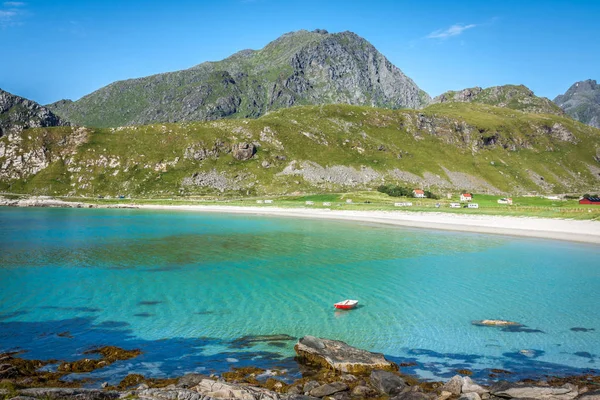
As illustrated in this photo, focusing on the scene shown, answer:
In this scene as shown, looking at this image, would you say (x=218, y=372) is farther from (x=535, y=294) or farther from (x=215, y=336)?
(x=535, y=294)

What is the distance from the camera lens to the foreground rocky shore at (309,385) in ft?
43.1

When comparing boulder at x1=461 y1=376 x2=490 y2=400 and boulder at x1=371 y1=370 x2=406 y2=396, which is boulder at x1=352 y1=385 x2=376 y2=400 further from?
boulder at x1=461 y1=376 x2=490 y2=400

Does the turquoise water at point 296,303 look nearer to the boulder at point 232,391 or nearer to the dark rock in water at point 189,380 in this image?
the dark rock in water at point 189,380

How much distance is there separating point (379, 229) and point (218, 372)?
63.8 metres

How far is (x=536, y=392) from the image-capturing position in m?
14.2

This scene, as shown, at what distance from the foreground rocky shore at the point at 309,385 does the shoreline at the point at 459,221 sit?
54416 millimetres

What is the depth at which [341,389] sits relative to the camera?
49.8ft

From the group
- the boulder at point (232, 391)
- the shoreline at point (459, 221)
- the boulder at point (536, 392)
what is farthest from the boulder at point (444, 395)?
the shoreline at point (459, 221)

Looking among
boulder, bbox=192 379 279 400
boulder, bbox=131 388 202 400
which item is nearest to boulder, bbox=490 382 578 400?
boulder, bbox=192 379 279 400

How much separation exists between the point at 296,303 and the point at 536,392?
628 inches

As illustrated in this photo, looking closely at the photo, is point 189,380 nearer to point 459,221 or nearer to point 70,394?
point 70,394

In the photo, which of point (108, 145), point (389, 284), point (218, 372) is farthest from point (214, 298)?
point (108, 145)

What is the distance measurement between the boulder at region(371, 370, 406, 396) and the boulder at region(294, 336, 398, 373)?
122cm

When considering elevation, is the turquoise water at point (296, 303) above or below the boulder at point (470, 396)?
below
